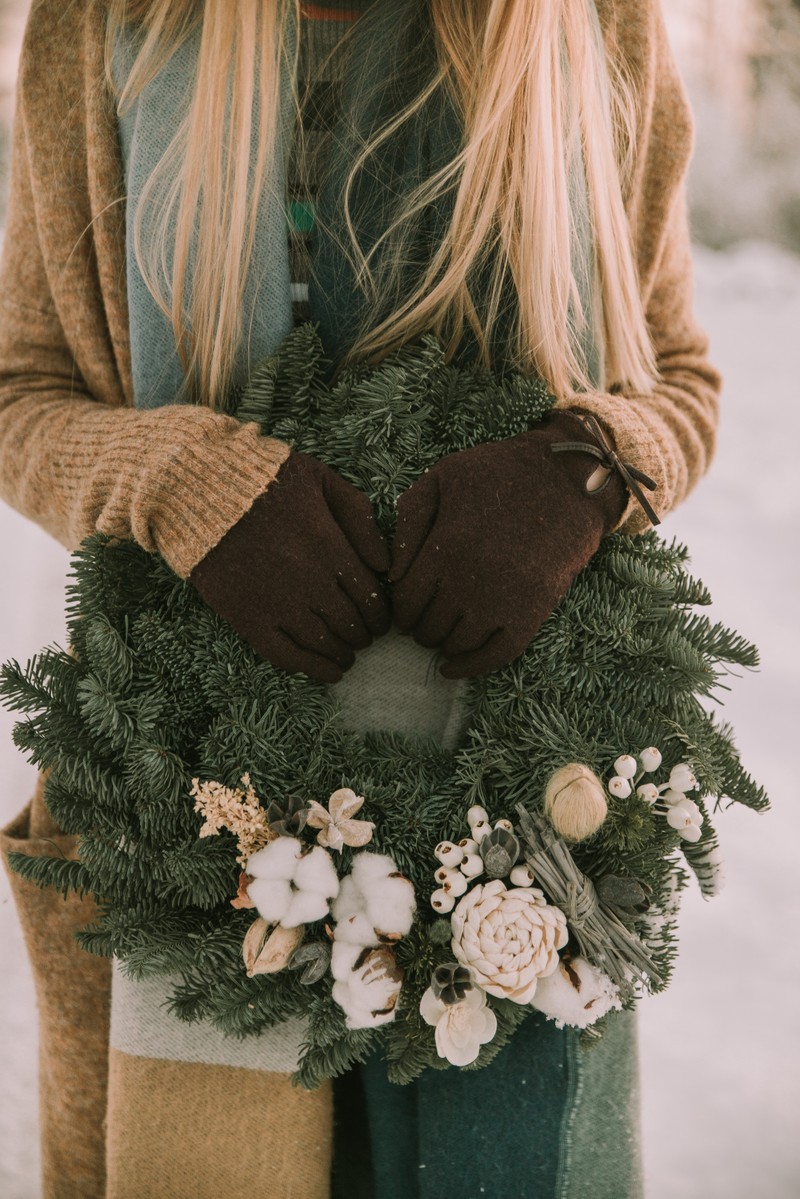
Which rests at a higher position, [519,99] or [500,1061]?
[519,99]

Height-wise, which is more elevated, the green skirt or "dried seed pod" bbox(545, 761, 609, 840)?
"dried seed pod" bbox(545, 761, 609, 840)

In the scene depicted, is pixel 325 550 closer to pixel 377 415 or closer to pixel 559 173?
pixel 377 415

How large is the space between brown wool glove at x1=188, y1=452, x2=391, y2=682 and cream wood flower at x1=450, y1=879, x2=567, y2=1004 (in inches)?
7.4

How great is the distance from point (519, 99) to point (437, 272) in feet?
0.47

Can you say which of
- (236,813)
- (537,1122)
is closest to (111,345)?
(236,813)

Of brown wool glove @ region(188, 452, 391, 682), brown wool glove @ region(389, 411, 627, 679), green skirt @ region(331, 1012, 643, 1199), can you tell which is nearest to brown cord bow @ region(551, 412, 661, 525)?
brown wool glove @ region(389, 411, 627, 679)

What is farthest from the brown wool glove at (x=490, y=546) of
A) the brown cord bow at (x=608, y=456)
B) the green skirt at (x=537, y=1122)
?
the green skirt at (x=537, y=1122)

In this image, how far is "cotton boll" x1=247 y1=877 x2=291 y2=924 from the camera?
520mm

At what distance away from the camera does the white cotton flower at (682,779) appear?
568 mm

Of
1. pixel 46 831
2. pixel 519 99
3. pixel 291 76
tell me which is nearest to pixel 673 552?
pixel 519 99

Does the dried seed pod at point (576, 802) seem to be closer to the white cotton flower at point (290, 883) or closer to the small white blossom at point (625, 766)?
the small white blossom at point (625, 766)

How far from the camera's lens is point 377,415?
59 centimetres

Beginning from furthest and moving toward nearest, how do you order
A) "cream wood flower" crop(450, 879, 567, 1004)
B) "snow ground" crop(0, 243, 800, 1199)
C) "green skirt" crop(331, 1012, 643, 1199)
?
"snow ground" crop(0, 243, 800, 1199) < "green skirt" crop(331, 1012, 643, 1199) < "cream wood flower" crop(450, 879, 567, 1004)

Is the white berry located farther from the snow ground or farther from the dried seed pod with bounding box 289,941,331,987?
the snow ground
